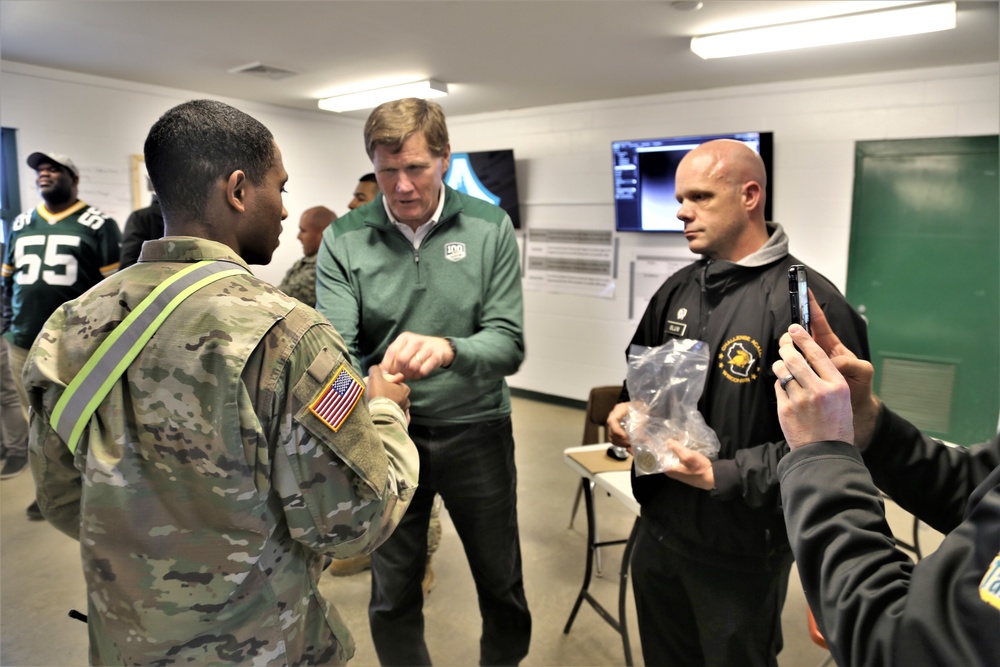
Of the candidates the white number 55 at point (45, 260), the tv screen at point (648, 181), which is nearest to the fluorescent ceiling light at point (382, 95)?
the tv screen at point (648, 181)

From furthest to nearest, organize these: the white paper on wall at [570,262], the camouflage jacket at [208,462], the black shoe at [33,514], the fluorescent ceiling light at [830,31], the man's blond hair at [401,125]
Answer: the white paper on wall at [570,262]
the black shoe at [33,514]
the fluorescent ceiling light at [830,31]
the man's blond hair at [401,125]
the camouflage jacket at [208,462]

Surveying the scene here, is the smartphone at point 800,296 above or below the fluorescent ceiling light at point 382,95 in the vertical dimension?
below

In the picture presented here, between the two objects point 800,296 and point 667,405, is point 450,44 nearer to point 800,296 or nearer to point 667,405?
point 667,405

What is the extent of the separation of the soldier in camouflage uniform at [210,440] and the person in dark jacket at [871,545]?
0.65m

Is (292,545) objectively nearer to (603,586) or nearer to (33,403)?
(33,403)

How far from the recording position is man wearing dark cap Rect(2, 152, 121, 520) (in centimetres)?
340

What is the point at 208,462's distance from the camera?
0.89 metres

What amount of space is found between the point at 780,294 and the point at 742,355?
169 millimetres

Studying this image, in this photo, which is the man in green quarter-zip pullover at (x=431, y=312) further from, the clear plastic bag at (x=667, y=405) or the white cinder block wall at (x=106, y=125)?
the white cinder block wall at (x=106, y=125)

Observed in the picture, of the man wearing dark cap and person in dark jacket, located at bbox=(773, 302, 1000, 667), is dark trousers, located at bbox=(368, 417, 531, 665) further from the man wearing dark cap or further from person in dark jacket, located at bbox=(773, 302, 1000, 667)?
the man wearing dark cap

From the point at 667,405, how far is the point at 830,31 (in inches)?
110

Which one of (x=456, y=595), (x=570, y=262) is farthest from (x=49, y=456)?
(x=570, y=262)

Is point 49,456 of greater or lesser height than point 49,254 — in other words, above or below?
below

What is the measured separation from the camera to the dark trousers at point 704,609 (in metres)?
1.40
